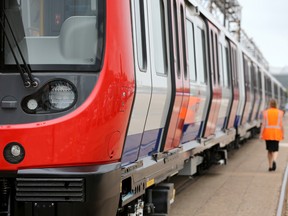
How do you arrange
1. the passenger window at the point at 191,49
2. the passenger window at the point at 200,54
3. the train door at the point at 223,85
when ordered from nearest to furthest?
the passenger window at the point at 191,49 < the passenger window at the point at 200,54 < the train door at the point at 223,85

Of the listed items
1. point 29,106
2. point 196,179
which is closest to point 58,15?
point 29,106

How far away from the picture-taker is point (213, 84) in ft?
31.2

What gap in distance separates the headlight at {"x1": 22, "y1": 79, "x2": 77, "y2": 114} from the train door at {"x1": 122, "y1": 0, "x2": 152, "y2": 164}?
794 millimetres

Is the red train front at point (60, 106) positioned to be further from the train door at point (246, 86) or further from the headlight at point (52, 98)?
the train door at point (246, 86)

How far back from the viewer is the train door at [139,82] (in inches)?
193

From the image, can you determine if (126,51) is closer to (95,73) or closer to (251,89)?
(95,73)

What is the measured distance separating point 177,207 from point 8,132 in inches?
198

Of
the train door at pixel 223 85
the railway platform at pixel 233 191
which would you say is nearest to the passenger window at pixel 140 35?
the railway platform at pixel 233 191

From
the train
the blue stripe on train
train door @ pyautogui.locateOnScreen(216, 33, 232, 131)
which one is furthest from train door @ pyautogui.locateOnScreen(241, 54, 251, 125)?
the train

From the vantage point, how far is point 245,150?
18.8 meters

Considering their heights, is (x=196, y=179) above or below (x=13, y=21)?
below

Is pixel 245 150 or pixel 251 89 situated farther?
pixel 245 150

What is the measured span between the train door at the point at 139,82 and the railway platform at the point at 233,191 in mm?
3187

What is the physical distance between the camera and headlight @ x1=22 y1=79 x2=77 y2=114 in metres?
4.11
